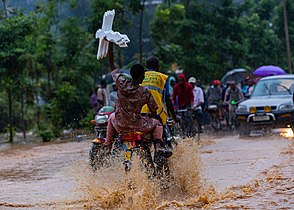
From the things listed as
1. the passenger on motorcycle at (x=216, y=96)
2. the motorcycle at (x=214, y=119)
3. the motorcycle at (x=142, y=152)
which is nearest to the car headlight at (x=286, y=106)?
the motorcycle at (x=214, y=119)

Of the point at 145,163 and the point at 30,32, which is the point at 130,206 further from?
the point at 30,32

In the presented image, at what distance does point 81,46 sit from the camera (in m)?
25.8

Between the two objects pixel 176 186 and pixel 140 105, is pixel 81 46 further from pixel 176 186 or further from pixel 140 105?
pixel 140 105

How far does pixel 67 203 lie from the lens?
7.47 metres

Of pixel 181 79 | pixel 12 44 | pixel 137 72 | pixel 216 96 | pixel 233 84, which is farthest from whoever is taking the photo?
pixel 216 96

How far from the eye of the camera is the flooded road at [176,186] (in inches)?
273

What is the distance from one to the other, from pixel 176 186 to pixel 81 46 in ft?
59.9

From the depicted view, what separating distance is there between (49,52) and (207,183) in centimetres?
1811

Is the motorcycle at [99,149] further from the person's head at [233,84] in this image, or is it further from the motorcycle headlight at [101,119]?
the person's head at [233,84]

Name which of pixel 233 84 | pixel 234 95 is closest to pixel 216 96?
pixel 234 95

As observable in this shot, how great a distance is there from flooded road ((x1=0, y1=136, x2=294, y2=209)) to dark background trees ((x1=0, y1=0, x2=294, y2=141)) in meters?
10.0

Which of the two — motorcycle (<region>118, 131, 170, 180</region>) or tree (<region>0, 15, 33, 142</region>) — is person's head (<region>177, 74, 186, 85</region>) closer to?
motorcycle (<region>118, 131, 170, 180</region>)

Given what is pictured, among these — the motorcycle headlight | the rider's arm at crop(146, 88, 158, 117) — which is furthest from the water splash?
the motorcycle headlight

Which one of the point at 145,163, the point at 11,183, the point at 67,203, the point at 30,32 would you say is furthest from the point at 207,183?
the point at 30,32
